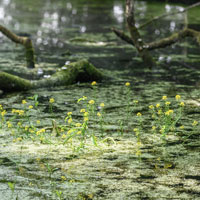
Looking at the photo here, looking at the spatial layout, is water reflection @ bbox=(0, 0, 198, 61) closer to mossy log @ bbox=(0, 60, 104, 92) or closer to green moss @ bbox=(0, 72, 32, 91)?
mossy log @ bbox=(0, 60, 104, 92)

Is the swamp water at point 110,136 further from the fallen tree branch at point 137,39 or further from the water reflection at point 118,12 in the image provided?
the water reflection at point 118,12

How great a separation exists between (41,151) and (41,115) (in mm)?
989

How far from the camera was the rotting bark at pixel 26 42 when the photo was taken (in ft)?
20.1

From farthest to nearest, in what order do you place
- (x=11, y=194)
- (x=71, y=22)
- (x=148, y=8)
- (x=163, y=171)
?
(x=148, y=8) < (x=71, y=22) < (x=163, y=171) < (x=11, y=194)

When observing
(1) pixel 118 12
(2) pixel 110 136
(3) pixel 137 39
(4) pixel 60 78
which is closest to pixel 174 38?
(3) pixel 137 39

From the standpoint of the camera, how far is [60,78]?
17.8ft

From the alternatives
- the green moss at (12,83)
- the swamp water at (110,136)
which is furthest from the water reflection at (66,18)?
the green moss at (12,83)

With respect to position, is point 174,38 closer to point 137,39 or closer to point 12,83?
point 137,39

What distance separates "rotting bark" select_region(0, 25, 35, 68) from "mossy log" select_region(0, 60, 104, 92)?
846mm

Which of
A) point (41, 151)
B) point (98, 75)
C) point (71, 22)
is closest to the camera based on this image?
point (41, 151)

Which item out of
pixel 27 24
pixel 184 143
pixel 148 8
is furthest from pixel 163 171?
pixel 148 8

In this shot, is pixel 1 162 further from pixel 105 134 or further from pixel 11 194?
pixel 105 134

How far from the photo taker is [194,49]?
26.5 ft

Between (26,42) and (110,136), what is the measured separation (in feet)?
9.84
